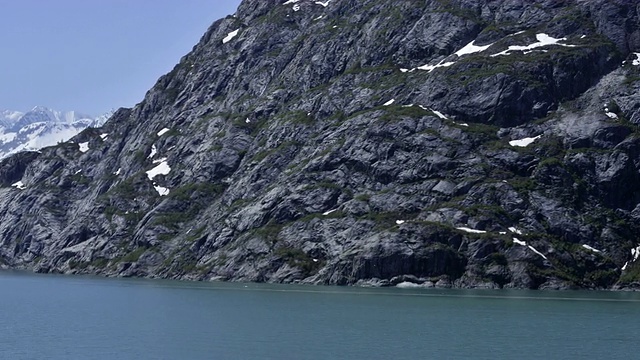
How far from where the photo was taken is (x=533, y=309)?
11588 centimetres

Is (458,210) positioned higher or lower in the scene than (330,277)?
higher

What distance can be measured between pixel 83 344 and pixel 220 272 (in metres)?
119

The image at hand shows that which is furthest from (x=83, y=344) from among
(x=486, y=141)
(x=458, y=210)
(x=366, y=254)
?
(x=486, y=141)

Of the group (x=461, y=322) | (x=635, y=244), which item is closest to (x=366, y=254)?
(x=635, y=244)

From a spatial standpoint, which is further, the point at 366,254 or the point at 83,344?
the point at 366,254

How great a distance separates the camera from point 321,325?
94562mm

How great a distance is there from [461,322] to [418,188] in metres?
93.9

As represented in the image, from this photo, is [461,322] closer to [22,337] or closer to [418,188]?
[22,337]

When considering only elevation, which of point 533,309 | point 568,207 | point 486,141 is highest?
point 486,141

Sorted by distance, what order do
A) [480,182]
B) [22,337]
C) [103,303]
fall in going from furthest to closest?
1. [480,182]
2. [103,303]
3. [22,337]

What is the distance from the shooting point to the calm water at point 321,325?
74688 mm

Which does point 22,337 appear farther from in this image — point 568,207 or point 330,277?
point 568,207

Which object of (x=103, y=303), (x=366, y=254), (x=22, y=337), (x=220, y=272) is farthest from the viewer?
(x=220, y=272)

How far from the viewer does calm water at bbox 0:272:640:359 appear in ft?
245
